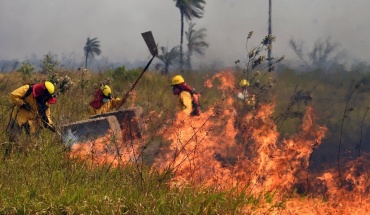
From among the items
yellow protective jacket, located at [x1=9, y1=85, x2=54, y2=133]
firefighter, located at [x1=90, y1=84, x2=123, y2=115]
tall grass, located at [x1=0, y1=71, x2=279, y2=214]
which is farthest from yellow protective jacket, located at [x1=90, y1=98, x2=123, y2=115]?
tall grass, located at [x1=0, y1=71, x2=279, y2=214]

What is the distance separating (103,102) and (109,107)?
0.16m

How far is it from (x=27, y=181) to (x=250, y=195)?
196cm

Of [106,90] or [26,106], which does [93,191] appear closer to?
[26,106]

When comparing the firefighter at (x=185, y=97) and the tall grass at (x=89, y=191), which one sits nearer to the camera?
the tall grass at (x=89, y=191)

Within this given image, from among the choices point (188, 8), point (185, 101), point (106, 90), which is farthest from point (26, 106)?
point (188, 8)

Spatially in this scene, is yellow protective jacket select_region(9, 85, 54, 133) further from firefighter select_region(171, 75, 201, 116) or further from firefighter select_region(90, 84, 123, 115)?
firefighter select_region(171, 75, 201, 116)

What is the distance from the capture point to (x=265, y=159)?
4.35 m

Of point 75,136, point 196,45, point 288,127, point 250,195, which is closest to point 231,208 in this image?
point 250,195

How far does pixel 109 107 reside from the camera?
334 inches

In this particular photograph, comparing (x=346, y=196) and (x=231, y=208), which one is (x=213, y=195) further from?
(x=346, y=196)

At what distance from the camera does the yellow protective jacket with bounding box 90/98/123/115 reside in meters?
8.23

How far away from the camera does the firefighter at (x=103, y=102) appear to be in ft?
27.1

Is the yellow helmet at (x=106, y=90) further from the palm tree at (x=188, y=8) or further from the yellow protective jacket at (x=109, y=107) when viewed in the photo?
the palm tree at (x=188, y=8)

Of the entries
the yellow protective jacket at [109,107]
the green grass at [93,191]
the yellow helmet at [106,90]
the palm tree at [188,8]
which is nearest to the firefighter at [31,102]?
the green grass at [93,191]
